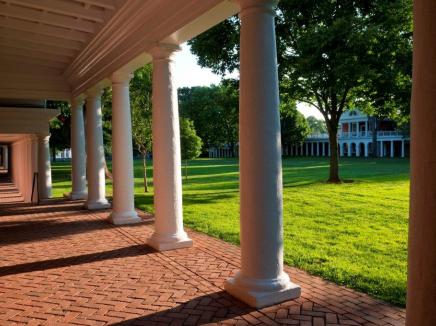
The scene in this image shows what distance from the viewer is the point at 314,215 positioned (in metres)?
12.5

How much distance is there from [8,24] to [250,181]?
779 cm

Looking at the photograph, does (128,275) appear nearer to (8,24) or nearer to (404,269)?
(404,269)

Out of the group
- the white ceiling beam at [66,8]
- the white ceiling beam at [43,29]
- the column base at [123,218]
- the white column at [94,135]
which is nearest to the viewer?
the white ceiling beam at [66,8]

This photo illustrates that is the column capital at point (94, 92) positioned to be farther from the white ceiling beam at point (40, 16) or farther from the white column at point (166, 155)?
the white column at point (166, 155)

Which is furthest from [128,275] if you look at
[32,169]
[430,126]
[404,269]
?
[32,169]

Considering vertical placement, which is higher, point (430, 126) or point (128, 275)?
point (430, 126)

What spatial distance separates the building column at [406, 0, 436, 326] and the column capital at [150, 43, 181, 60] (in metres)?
5.44

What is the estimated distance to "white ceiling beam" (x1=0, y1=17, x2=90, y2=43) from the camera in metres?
9.57

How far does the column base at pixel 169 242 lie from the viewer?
26.2 feet

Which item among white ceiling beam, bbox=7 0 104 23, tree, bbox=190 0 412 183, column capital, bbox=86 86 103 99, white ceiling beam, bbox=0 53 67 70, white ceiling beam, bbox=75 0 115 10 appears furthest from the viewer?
tree, bbox=190 0 412 183

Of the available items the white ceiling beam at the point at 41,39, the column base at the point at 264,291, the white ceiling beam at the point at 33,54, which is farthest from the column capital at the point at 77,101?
the column base at the point at 264,291

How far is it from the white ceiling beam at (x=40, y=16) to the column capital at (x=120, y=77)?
1324 mm

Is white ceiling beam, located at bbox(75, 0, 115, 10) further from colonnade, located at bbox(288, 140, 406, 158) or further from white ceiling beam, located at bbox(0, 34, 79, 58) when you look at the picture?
colonnade, located at bbox(288, 140, 406, 158)

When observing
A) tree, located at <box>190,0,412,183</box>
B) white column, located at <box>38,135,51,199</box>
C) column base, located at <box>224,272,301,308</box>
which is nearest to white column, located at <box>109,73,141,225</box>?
column base, located at <box>224,272,301,308</box>
